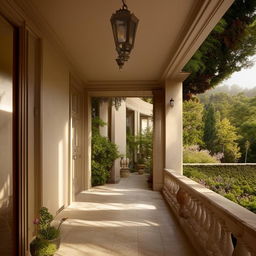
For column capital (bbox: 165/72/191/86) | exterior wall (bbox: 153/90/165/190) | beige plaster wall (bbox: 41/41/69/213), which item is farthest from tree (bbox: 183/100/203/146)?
beige plaster wall (bbox: 41/41/69/213)

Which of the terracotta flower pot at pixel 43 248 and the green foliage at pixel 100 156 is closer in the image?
the terracotta flower pot at pixel 43 248

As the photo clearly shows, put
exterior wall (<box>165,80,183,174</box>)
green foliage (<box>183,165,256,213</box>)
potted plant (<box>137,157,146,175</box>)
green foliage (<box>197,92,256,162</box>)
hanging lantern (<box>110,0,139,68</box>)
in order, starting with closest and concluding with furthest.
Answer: hanging lantern (<box>110,0,139,68</box>), exterior wall (<box>165,80,183,174</box>), green foliage (<box>183,165,256,213</box>), potted plant (<box>137,157,146,175</box>), green foliage (<box>197,92,256,162</box>)

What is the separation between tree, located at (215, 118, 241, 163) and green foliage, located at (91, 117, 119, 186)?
12.3 m

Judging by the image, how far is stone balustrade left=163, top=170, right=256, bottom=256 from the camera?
1.68 meters

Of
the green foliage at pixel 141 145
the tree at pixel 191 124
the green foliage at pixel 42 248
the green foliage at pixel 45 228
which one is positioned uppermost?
the tree at pixel 191 124

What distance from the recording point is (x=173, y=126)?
603 cm

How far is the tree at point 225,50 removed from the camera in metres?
6.45

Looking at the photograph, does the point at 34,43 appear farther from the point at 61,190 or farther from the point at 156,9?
the point at 61,190

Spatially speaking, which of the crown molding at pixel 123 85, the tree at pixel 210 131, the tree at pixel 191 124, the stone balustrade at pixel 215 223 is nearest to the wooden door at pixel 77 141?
the crown molding at pixel 123 85

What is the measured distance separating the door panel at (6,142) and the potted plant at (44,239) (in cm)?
27

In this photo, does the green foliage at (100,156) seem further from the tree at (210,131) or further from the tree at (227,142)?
the tree at (210,131)

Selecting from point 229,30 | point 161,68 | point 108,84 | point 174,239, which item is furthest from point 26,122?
point 229,30

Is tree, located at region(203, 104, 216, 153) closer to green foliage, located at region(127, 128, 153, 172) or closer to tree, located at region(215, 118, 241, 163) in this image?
tree, located at region(215, 118, 241, 163)

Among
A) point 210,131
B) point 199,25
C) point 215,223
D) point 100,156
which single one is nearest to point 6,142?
point 215,223
